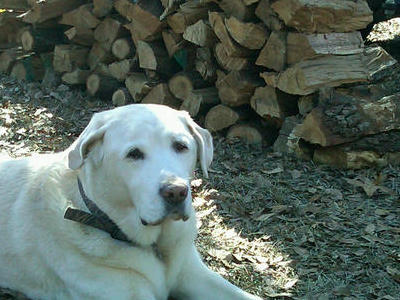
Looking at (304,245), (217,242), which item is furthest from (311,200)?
(217,242)

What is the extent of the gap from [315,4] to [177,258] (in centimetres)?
246

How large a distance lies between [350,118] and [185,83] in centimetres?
180

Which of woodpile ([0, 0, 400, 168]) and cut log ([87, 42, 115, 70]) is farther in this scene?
cut log ([87, 42, 115, 70])

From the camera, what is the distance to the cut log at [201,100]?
5527 mm

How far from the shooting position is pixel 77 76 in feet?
22.9

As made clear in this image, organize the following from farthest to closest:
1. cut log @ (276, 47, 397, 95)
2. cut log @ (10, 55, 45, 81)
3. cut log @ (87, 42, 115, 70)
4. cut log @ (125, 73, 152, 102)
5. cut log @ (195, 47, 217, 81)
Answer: cut log @ (10, 55, 45, 81), cut log @ (87, 42, 115, 70), cut log @ (125, 73, 152, 102), cut log @ (195, 47, 217, 81), cut log @ (276, 47, 397, 95)

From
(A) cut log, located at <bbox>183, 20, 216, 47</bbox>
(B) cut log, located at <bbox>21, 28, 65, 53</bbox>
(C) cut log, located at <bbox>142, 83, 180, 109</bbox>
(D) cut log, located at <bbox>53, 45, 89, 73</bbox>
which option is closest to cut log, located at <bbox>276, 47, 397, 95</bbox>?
(A) cut log, located at <bbox>183, 20, 216, 47</bbox>

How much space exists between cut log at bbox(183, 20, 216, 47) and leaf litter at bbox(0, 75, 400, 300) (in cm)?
87

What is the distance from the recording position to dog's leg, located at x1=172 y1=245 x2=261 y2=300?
2969 mm

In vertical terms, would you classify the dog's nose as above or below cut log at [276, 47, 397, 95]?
above

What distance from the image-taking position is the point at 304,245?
3684mm

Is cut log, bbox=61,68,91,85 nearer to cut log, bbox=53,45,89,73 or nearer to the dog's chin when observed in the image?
cut log, bbox=53,45,89,73

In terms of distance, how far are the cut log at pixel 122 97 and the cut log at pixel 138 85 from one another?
83 mm

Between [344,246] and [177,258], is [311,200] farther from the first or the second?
[177,258]
